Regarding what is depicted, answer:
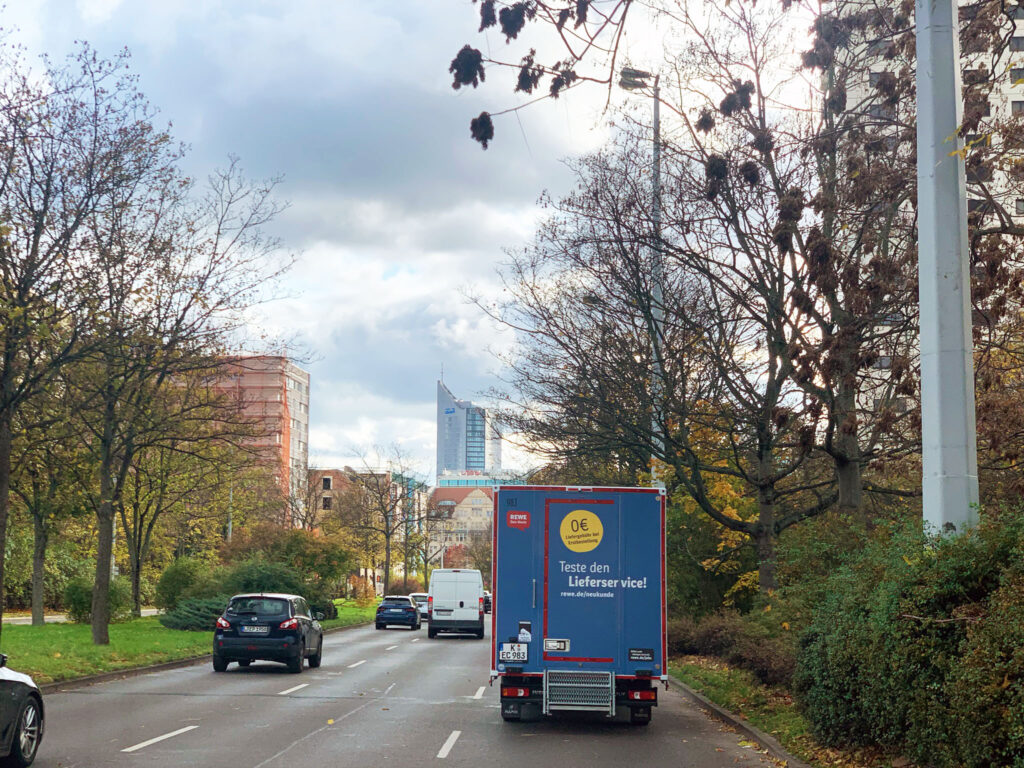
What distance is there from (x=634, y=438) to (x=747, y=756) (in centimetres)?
1133

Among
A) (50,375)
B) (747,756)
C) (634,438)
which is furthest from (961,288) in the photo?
(50,375)

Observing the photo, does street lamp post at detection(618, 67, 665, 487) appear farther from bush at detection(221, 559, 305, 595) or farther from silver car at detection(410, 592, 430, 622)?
silver car at detection(410, 592, 430, 622)

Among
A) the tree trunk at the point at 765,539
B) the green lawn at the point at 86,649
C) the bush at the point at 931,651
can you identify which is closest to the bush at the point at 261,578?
the green lawn at the point at 86,649

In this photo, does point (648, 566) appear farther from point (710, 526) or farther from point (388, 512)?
point (388, 512)

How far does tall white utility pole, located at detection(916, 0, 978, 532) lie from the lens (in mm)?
9758

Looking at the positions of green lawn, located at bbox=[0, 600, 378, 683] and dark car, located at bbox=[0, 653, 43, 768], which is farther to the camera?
green lawn, located at bbox=[0, 600, 378, 683]

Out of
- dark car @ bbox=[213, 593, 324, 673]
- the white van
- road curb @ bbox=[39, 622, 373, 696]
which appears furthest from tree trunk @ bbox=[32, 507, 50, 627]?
dark car @ bbox=[213, 593, 324, 673]

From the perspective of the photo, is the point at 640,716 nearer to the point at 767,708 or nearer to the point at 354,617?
the point at 767,708

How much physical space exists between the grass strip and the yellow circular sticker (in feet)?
10.1

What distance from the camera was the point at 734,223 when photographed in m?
18.8

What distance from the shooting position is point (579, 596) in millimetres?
13859

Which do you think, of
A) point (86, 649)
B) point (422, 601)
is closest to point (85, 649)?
point (86, 649)

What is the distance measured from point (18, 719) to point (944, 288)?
937 cm

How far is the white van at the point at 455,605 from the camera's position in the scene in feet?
136
